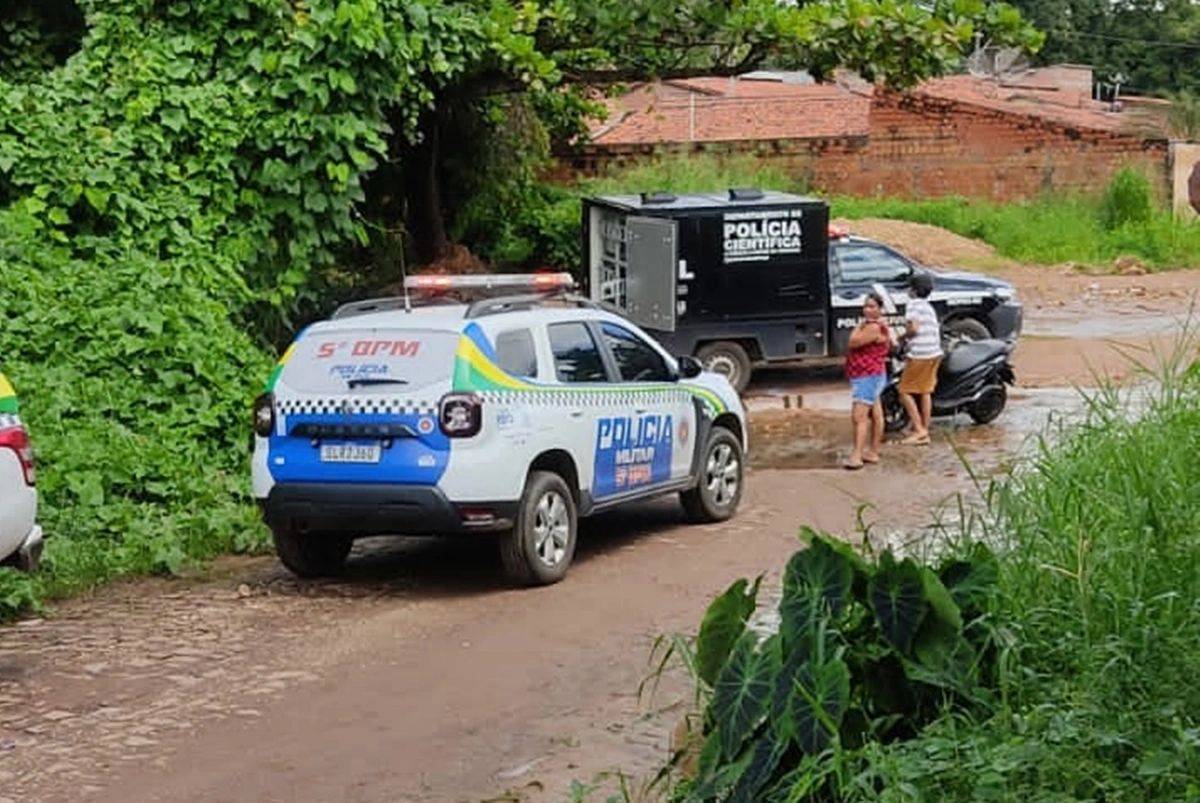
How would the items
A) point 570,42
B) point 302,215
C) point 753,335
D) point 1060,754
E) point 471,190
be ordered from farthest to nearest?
point 471,190 < point 753,335 < point 570,42 < point 302,215 < point 1060,754

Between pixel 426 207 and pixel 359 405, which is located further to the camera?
pixel 426 207

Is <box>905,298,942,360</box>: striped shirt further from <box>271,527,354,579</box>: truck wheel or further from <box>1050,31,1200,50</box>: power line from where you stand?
<box>1050,31,1200,50</box>: power line

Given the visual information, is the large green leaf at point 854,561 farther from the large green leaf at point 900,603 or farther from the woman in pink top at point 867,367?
the woman in pink top at point 867,367

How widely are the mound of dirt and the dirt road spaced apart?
754 inches

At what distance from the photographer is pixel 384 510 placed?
10172 millimetres

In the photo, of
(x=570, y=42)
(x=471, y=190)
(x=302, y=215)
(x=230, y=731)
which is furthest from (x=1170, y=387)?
(x=471, y=190)

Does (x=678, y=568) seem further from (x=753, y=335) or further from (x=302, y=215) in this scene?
(x=753, y=335)

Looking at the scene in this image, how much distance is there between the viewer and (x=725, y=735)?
5.82m

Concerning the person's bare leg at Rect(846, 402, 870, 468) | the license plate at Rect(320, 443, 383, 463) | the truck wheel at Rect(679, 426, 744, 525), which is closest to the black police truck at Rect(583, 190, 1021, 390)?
the person's bare leg at Rect(846, 402, 870, 468)

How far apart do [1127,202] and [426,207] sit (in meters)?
18.1

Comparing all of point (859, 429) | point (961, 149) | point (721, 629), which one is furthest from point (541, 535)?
point (961, 149)

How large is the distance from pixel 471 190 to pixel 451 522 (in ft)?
48.2

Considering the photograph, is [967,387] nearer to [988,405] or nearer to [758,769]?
[988,405]

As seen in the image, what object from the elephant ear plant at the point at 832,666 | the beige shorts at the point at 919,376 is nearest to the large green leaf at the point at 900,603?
the elephant ear plant at the point at 832,666
